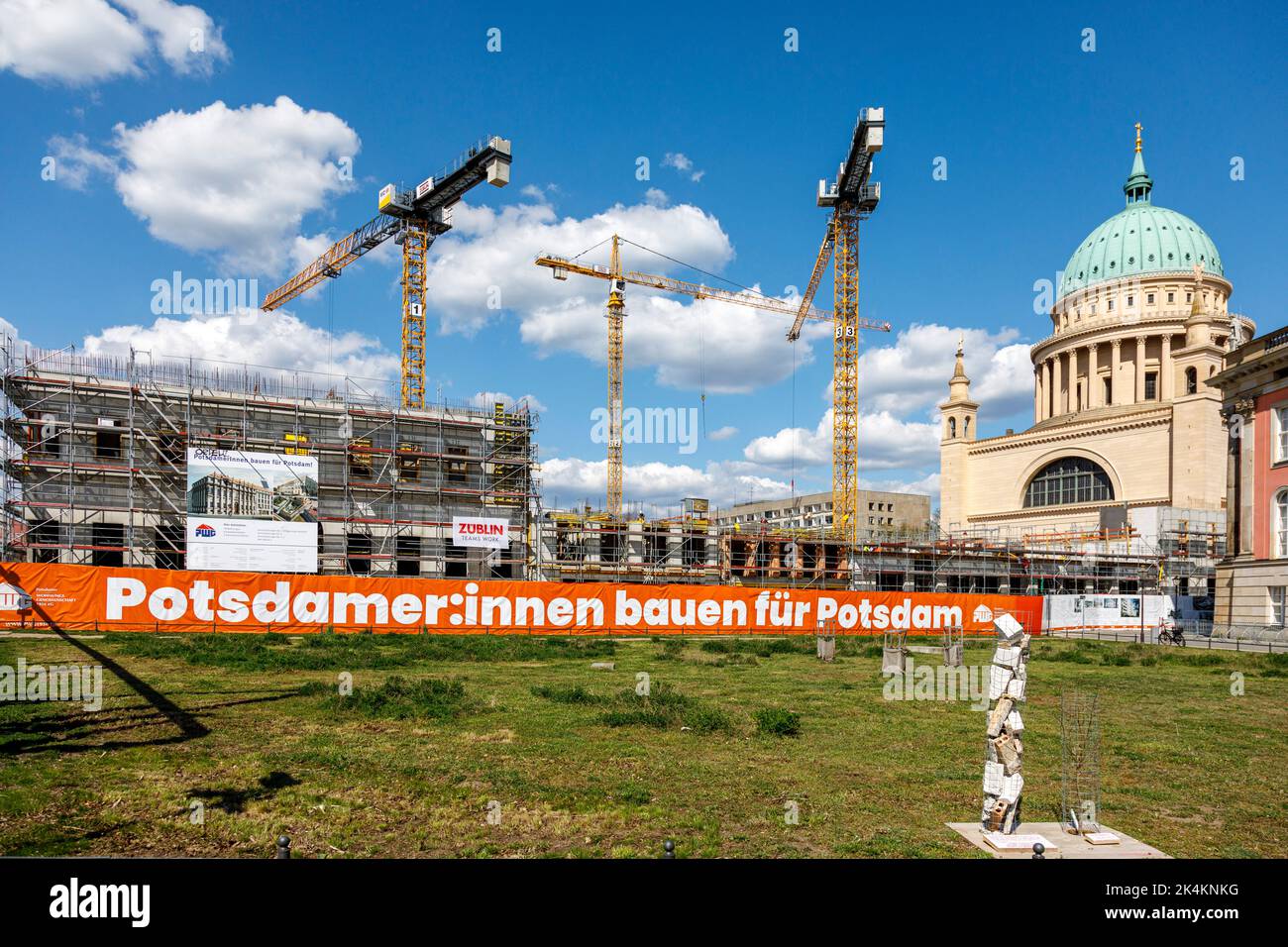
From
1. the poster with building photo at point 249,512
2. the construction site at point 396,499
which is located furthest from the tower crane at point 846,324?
the poster with building photo at point 249,512

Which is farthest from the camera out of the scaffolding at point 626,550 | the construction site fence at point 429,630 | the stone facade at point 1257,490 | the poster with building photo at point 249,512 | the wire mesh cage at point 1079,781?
the scaffolding at point 626,550

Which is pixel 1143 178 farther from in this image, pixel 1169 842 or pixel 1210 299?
pixel 1169 842

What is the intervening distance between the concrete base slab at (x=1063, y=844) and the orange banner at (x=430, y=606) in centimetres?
2181

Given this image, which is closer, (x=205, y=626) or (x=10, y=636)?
(x=10, y=636)

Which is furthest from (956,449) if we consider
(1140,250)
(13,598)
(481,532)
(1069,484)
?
(13,598)

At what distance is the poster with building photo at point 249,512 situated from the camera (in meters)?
41.7

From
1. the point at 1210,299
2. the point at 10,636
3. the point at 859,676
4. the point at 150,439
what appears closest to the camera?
the point at 859,676

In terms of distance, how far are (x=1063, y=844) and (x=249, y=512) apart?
42870 mm

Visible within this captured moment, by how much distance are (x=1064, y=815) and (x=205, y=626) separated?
28.8m

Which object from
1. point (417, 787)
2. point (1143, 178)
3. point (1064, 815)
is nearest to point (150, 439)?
point (417, 787)

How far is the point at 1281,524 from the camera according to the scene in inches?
1660

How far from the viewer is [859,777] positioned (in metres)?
11.7

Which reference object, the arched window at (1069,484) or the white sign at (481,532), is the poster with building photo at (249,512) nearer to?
the white sign at (481,532)

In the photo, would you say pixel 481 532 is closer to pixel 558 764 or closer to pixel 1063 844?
pixel 558 764
